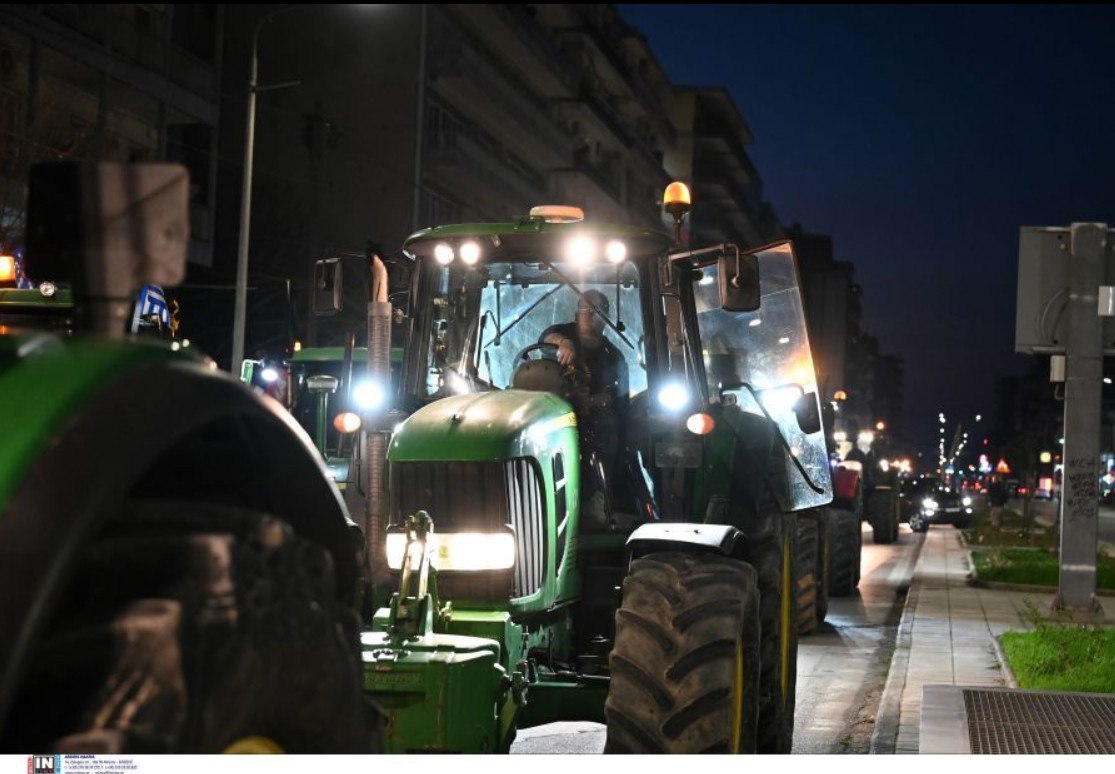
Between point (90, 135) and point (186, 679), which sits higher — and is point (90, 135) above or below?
above

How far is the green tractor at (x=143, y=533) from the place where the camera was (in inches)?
91.1

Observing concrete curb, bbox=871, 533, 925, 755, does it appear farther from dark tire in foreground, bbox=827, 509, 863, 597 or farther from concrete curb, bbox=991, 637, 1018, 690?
dark tire in foreground, bbox=827, 509, 863, 597

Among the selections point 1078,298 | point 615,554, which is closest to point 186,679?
point 615,554

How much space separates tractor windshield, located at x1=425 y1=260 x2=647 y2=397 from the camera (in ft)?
26.4

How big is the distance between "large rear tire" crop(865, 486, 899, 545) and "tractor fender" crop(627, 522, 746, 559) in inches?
1053

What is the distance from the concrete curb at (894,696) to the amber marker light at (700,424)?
205 centimetres

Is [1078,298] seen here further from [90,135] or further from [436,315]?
[90,135]

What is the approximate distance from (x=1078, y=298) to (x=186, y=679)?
1505 cm

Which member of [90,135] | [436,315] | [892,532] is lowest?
[892,532]

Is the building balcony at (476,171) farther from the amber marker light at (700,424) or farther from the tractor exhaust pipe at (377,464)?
the tractor exhaust pipe at (377,464)

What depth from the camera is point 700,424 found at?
7836 mm

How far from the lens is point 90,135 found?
27516mm

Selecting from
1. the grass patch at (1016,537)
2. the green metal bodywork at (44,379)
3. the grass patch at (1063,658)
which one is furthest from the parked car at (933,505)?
the green metal bodywork at (44,379)

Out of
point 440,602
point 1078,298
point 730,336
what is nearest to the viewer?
point 440,602
